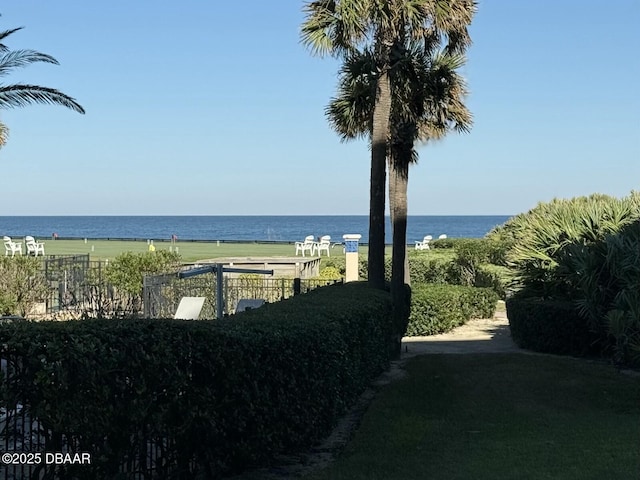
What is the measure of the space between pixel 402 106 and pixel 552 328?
18.8 feet

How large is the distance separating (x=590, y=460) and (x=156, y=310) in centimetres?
934

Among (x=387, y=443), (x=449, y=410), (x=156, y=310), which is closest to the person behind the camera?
(x=387, y=443)

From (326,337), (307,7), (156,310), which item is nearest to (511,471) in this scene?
(326,337)

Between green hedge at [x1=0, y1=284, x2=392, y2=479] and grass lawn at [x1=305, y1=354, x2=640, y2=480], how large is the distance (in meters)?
0.60

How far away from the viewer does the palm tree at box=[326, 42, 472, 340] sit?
48.8 ft

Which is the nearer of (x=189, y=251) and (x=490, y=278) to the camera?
(x=490, y=278)

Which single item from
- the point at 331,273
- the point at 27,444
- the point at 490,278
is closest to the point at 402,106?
the point at 331,273

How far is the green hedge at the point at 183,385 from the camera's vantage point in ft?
14.0

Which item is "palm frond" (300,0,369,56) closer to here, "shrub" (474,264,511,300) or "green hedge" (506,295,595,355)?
"green hedge" (506,295,595,355)

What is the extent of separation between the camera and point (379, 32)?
14.3m

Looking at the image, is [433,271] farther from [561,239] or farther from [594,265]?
[594,265]

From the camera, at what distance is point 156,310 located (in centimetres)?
1376

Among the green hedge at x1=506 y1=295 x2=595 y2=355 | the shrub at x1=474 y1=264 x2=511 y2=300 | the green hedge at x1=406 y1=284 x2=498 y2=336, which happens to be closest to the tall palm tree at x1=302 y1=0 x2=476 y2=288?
the green hedge at x1=506 y1=295 x2=595 y2=355

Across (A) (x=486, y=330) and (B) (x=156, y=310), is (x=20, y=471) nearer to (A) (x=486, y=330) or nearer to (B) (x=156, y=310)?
(B) (x=156, y=310)
